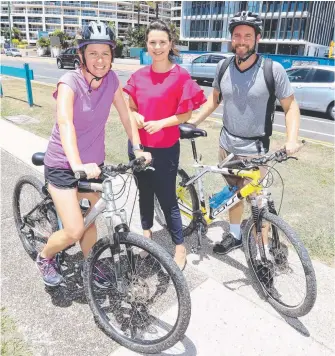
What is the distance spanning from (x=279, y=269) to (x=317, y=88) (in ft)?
32.0

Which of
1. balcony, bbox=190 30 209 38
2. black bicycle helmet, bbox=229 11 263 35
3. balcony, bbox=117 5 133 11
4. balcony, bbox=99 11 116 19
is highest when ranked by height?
balcony, bbox=117 5 133 11

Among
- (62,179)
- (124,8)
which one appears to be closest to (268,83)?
(62,179)

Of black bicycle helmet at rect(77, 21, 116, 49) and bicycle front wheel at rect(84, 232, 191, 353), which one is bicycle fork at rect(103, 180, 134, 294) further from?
black bicycle helmet at rect(77, 21, 116, 49)

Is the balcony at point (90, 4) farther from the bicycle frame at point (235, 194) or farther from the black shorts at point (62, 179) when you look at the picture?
the black shorts at point (62, 179)

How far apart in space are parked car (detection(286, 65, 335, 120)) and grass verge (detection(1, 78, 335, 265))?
3887 millimetres

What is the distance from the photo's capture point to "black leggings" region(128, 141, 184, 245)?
2.95 m

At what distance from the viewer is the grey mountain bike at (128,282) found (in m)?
2.23

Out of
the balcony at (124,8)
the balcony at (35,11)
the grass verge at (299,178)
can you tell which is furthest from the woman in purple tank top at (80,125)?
the balcony at (35,11)

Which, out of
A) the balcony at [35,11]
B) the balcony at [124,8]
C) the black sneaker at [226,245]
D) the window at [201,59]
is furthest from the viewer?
the balcony at [124,8]

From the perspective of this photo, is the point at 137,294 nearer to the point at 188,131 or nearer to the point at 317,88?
the point at 188,131

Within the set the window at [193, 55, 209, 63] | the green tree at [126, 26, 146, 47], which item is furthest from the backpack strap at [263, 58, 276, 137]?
the green tree at [126, 26, 146, 47]

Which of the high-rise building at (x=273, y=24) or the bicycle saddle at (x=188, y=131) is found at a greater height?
the high-rise building at (x=273, y=24)

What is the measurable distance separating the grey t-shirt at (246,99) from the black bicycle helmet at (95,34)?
1141 millimetres

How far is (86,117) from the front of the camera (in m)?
2.45
